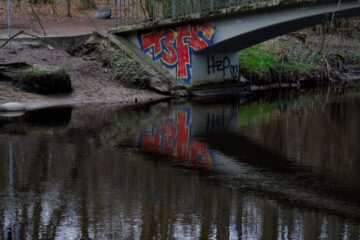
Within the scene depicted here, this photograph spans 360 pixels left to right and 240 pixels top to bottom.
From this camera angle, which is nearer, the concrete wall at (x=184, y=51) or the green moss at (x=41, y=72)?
the green moss at (x=41, y=72)

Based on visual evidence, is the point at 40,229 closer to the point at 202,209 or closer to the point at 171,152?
the point at 202,209

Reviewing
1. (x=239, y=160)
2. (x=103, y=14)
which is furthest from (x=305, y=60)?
(x=239, y=160)

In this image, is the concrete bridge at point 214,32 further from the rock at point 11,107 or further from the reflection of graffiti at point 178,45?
the rock at point 11,107

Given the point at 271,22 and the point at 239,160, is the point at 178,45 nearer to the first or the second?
the point at 271,22

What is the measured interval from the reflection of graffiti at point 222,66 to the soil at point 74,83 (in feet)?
8.76

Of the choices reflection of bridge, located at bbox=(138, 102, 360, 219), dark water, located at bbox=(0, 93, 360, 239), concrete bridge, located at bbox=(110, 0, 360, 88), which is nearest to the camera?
dark water, located at bbox=(0, 93, 360, 239)

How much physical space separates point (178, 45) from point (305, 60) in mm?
7809

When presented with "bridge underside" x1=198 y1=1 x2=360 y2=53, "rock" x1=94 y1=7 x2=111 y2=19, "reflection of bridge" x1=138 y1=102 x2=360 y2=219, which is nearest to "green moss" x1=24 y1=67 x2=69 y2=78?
"reflection of bridge" x1=138 y1=102 x2=360 y2=219

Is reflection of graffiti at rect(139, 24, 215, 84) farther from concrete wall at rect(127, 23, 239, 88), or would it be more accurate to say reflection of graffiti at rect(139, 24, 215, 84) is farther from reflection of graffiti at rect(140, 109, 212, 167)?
reflection of graffiti at rect(140, 109, 212, 167)

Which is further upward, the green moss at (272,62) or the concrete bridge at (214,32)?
the concrete bridge at (214,32)

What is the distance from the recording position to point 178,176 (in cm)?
1106

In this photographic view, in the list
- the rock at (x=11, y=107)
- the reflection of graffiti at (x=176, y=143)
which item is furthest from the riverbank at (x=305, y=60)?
the rock at (x=11, y=107)

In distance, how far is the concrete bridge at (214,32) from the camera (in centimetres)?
2203

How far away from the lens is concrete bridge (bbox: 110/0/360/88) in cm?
2203
